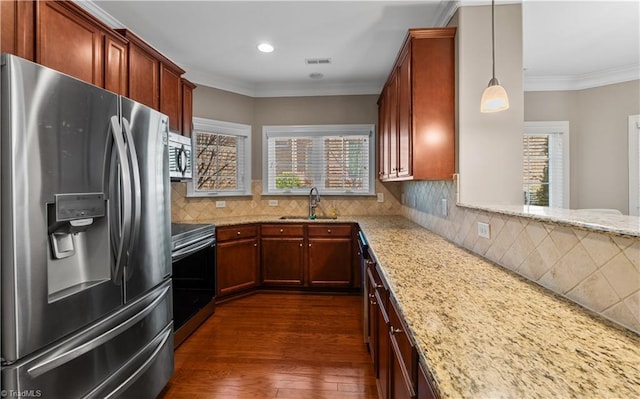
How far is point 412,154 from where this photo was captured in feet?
7.04

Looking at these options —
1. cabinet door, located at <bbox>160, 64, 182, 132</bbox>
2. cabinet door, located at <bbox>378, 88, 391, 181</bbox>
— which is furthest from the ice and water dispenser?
cabinet door, located at <bbox>378, 88, 391, 181</bbox>

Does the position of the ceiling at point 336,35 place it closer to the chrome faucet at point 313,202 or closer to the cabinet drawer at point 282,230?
the chrome faucet at point 313,202

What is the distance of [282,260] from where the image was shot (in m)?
3.52

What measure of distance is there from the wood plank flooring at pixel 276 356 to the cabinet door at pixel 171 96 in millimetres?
1942

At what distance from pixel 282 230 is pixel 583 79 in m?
4.24

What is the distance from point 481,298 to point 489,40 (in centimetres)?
183

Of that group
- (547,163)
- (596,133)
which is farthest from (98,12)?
(596,133)

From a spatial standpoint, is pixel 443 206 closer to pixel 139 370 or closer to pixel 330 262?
pixel 330 262

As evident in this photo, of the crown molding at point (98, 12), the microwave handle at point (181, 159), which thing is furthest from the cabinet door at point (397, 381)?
the crown molding at point (98, 12)

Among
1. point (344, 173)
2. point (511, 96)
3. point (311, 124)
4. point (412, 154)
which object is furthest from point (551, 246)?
point (311, 124)

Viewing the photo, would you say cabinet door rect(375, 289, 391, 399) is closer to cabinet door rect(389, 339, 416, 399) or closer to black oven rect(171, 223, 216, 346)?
cabinet door rect(389, 339, 416, 399)

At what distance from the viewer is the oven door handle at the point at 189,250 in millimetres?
2243

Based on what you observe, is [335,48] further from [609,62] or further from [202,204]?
[609,62]

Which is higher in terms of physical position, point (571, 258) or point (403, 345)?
point (571, 258)
